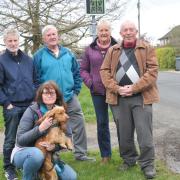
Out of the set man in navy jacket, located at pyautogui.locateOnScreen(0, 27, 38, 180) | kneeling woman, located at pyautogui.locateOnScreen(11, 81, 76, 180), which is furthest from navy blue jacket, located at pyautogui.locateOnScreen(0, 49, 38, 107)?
kneeling woman, located at pyautogui.locateOnScreen(11, 81, 76, 180)

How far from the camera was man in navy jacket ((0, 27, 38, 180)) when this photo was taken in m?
5.70

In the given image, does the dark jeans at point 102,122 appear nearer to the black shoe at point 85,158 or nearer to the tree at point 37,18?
the black shoe at point 85,158

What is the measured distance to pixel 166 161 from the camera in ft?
21.7

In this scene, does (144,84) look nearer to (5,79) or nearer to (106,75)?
(106,75)

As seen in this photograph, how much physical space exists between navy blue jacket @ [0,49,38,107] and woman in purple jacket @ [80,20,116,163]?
3.08 ft

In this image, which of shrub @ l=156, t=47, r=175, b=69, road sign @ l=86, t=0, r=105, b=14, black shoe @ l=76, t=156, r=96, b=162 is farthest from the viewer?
shrub @ l=156, t=47, r=175, b=69

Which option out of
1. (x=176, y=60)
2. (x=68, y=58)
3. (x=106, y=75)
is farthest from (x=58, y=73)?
(x=176, y=60)

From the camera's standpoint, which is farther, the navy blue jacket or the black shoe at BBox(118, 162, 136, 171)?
the black shoe at BBox(118, 162, 136, 171)

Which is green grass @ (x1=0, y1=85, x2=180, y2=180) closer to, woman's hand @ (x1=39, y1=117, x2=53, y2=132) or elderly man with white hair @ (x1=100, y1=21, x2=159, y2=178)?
elderly man with white hair @ (x1=100, y1=21, x2=159, y2=178)

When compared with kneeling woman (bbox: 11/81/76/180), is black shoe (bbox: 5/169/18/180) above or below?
below

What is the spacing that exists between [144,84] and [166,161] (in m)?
1.59

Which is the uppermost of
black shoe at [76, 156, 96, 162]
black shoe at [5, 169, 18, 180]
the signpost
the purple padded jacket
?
the signpost

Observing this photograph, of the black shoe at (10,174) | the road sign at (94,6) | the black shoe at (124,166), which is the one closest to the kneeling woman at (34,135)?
the black shoe at (10,174)

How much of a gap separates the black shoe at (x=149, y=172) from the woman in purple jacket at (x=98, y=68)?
87cm
